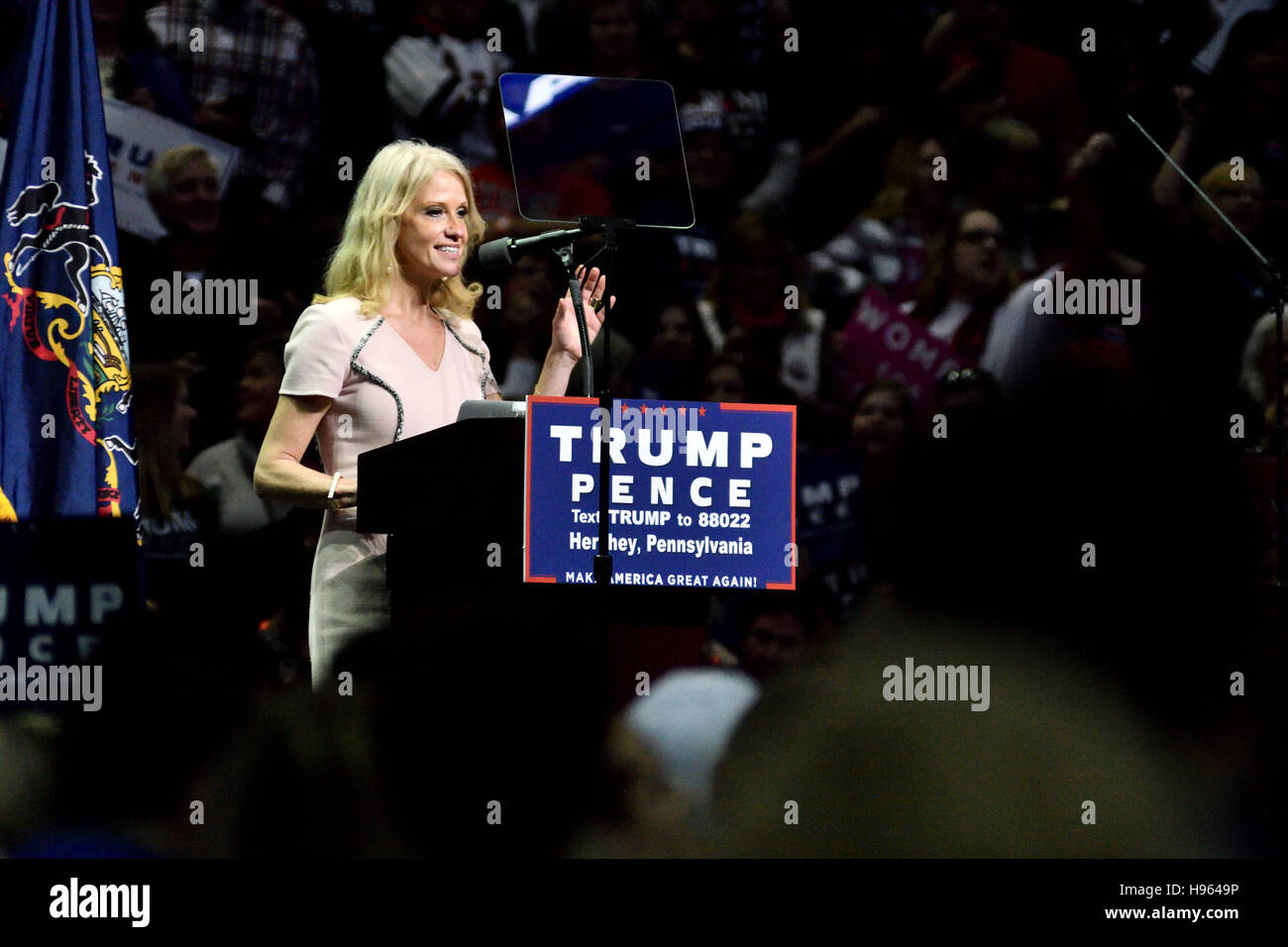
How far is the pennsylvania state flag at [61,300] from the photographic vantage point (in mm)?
4016

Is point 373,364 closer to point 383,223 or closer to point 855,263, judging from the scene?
point 383,223

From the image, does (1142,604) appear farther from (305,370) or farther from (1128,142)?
(305,370)

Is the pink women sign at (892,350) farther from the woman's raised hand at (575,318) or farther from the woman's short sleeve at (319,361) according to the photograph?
the woman's short sleeve at (319,361)

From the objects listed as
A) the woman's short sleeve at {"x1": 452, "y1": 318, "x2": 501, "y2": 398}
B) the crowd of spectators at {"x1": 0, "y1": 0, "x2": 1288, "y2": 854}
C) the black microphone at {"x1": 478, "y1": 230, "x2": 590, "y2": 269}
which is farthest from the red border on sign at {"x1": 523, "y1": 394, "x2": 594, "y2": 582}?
the crowd of spectators at {"x1": 0, "y1": 0, "x2": 1288, "y2": 854}

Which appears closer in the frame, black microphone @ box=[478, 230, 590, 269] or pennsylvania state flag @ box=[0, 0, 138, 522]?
black microphone @ box=[478, 230, 590, 269]

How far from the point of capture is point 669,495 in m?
2.91

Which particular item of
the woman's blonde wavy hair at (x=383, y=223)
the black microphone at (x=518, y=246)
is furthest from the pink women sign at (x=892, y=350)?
the black microphone at (x=518, y=246)

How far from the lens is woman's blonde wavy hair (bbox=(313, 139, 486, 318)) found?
3.16 m

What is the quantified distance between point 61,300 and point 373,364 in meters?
1.31

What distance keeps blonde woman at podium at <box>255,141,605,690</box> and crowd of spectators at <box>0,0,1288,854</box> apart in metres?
0.81

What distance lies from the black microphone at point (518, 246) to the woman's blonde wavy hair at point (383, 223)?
0.78 feet

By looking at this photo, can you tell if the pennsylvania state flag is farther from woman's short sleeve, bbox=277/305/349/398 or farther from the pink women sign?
the pink women sign
